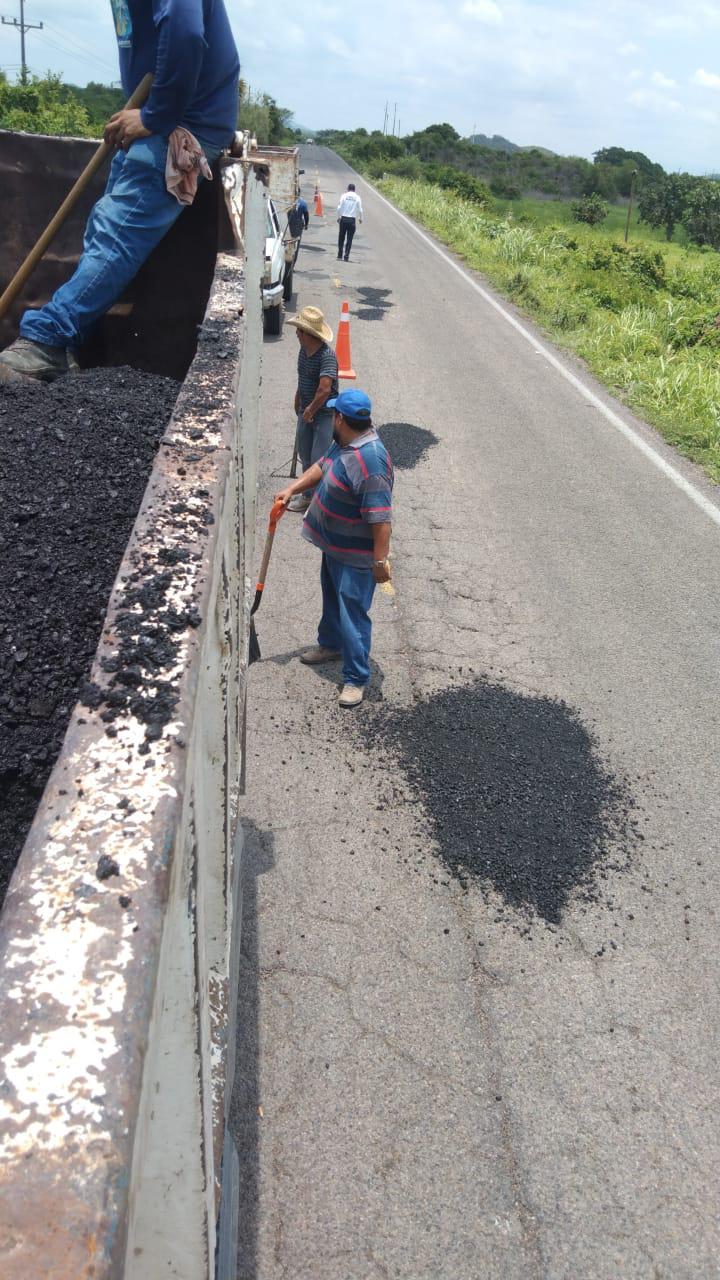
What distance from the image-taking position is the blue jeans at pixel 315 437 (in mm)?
7510

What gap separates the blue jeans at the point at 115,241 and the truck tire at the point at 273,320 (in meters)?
9.49

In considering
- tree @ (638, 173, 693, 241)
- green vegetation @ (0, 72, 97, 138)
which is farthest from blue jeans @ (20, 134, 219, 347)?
tree @ (638, 173, 693, 241)

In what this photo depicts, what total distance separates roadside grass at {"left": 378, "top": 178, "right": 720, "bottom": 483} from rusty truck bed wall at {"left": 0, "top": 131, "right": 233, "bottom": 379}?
7.14 metres

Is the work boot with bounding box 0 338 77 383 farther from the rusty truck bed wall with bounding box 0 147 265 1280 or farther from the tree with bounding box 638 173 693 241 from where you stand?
the tree with bounding box 638 173 693 241

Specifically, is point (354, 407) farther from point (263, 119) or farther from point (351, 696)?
point (263, 119)

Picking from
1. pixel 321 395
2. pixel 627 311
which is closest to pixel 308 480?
pixel 321 395

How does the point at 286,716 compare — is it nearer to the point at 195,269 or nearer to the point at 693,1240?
the point at 195,269

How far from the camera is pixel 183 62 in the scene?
9.80 ft

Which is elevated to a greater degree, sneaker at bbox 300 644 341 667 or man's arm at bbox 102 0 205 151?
man's arm at bbox 102 0 205 151

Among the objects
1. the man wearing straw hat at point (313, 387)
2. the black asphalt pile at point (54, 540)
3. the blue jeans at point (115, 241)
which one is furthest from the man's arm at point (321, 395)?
the black asphalt pile at point (54, 540)

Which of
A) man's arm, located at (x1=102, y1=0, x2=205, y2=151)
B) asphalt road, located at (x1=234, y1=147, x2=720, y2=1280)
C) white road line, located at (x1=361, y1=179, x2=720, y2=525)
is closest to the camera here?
asphalt road, located at (x1=234, y1=147, x2=720, y2=1280)

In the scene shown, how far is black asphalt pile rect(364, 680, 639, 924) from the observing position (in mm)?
3916

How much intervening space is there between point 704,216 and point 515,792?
53979mm

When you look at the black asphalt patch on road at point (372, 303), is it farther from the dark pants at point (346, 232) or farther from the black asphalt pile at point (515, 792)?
the black asphalt pile at point (515, 792)
